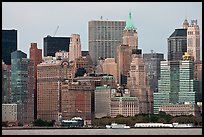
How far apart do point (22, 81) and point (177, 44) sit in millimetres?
14757

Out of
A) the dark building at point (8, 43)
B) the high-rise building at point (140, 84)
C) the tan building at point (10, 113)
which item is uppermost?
the dark building at point (8, 43)

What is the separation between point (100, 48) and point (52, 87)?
1149cm

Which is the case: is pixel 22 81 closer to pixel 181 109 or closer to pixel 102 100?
pixel 102 100

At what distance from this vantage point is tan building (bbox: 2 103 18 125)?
39.9 m

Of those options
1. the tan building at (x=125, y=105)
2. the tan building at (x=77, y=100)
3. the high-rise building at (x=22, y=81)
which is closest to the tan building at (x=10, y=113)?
the high-rise building at (x=22, y=81)

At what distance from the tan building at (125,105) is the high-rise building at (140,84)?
0.49 m

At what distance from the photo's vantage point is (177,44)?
56250 mm

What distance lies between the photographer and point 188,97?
46969 mm

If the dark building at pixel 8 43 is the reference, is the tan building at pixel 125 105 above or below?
below

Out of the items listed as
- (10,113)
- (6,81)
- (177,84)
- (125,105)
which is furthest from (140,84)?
(10,113)

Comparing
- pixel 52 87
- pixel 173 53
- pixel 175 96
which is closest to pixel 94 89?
pixel 52 87

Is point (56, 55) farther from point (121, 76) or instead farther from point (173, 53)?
point (173, 53)

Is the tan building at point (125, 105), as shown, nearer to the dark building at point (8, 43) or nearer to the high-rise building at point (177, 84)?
the high-rise building at point (177, 84)

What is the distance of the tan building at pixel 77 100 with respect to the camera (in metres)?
43.9
